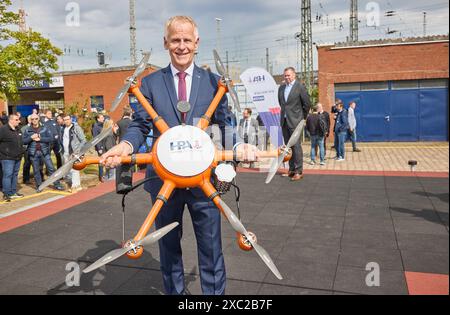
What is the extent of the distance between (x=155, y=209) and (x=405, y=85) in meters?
18.2

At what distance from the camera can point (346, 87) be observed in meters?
19.0

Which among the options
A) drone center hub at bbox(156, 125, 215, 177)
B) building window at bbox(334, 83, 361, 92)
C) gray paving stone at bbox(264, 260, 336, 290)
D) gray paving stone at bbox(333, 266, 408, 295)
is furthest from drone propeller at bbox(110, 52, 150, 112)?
building window at bbox(334, 83, 361, 92)

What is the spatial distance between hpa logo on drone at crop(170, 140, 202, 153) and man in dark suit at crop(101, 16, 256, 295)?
257 millimetres

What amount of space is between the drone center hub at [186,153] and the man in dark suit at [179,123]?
8.6 inches

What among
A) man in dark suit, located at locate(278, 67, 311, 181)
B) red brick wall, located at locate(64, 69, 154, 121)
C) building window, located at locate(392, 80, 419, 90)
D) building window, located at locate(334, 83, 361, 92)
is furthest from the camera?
red brick wall, located at locate(64, 69, 154, 121)

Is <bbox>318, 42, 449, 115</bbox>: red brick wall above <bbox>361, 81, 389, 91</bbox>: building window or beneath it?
above

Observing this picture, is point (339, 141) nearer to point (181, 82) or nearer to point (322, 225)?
point (322, 225)

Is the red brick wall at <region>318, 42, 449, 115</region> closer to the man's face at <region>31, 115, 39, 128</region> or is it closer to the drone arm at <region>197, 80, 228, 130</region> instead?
the man's face at <region>31, 115, 39, 128</region>

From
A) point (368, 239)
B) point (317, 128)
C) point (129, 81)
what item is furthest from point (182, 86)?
point (317, 128)

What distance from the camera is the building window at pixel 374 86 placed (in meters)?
18.1

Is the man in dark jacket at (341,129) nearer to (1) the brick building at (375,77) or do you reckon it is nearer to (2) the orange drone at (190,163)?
(1) the brick building at (375,77)

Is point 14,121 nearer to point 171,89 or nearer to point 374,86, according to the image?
point 171,89

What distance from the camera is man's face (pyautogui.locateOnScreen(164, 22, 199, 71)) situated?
7.79 ft

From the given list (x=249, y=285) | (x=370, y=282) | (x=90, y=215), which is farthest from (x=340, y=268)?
(x=90, y=215)
